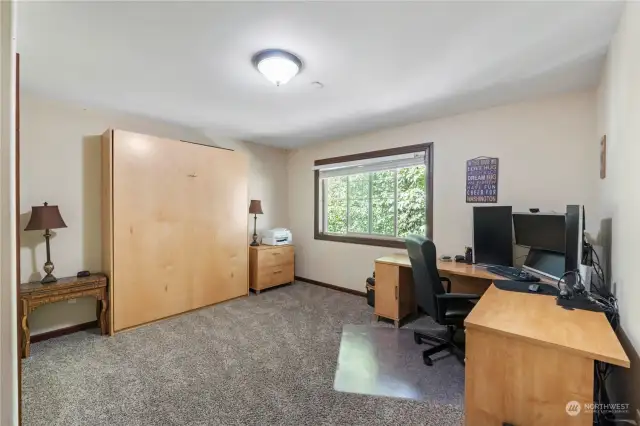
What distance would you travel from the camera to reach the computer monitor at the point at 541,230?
91.4 inches

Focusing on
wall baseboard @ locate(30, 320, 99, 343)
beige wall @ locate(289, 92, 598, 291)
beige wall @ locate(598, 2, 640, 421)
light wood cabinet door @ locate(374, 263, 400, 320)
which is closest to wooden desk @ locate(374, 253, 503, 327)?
light wood cabinet door @ locate(374, 263, 400, 320)

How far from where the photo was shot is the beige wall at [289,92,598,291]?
2539 millimetres

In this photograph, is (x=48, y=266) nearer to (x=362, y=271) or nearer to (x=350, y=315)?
(x=350, y=315)

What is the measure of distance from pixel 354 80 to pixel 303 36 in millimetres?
717

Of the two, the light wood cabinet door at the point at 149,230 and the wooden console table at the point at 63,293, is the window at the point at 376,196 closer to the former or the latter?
the light wood cabinet door at the point at 149,230

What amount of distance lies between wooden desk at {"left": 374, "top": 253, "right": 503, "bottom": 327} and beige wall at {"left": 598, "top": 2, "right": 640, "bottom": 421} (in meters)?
1.29

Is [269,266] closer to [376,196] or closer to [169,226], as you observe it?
[169,226]

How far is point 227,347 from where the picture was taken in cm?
262

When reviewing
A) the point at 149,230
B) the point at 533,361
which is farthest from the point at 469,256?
the point at 149,230

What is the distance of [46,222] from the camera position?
258 centimetres

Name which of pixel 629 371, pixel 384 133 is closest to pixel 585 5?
pixel 629 371

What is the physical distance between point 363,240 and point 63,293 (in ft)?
11.1

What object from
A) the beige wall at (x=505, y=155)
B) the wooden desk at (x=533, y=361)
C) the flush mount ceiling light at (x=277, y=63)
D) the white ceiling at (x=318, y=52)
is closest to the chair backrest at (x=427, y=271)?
the wooden desk at (x=533, y=361)

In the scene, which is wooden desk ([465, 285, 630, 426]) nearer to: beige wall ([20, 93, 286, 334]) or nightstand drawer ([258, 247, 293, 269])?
nightstand drawer ([258, 247, 293, 269])
